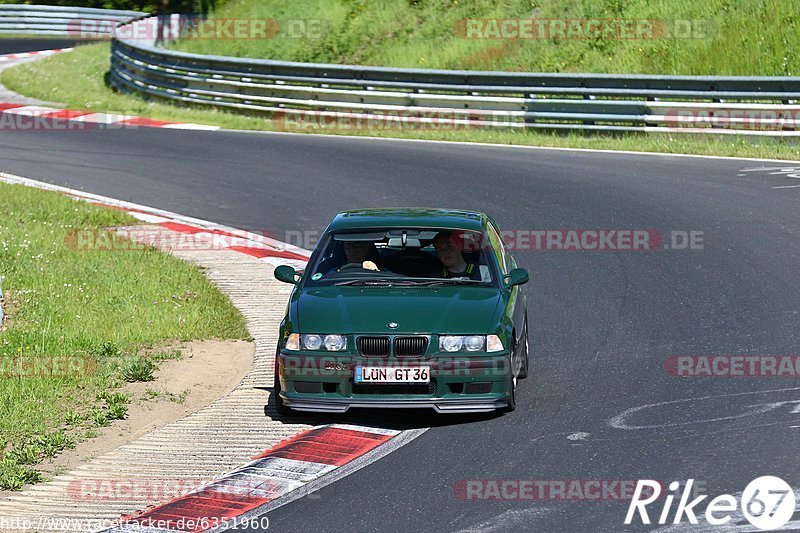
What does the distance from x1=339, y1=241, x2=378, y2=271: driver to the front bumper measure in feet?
4.21

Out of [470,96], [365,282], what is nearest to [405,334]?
[365,282]

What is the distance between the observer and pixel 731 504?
709 centimetres

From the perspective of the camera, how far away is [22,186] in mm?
18875

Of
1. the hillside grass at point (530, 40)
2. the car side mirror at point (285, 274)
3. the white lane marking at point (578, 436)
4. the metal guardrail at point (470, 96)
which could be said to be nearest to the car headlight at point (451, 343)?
the white lane marking at point (578, 436)

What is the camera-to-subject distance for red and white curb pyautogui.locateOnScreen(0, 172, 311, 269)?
14.9m

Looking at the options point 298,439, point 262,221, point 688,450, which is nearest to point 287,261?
point 262,221

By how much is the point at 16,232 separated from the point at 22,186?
331 centimetres

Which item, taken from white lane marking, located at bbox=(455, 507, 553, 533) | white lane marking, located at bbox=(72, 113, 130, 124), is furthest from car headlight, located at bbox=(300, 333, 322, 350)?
white lane marking, located at bbox=(72, 113, 130, 124)

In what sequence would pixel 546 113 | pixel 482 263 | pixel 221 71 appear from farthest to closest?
pixel 221 71 < pixel 546 113 < pixel 482 263

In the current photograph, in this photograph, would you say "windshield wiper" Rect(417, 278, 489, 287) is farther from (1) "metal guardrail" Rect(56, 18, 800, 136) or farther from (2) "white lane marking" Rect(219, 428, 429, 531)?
(1) "metal guardrail" Rect(56, 18, 800, 136)

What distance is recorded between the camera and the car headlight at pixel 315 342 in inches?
350

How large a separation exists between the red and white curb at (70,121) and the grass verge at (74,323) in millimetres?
8904

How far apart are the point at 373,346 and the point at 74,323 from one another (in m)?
4.12

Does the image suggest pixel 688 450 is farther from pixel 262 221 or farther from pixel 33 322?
pixel 262 221
